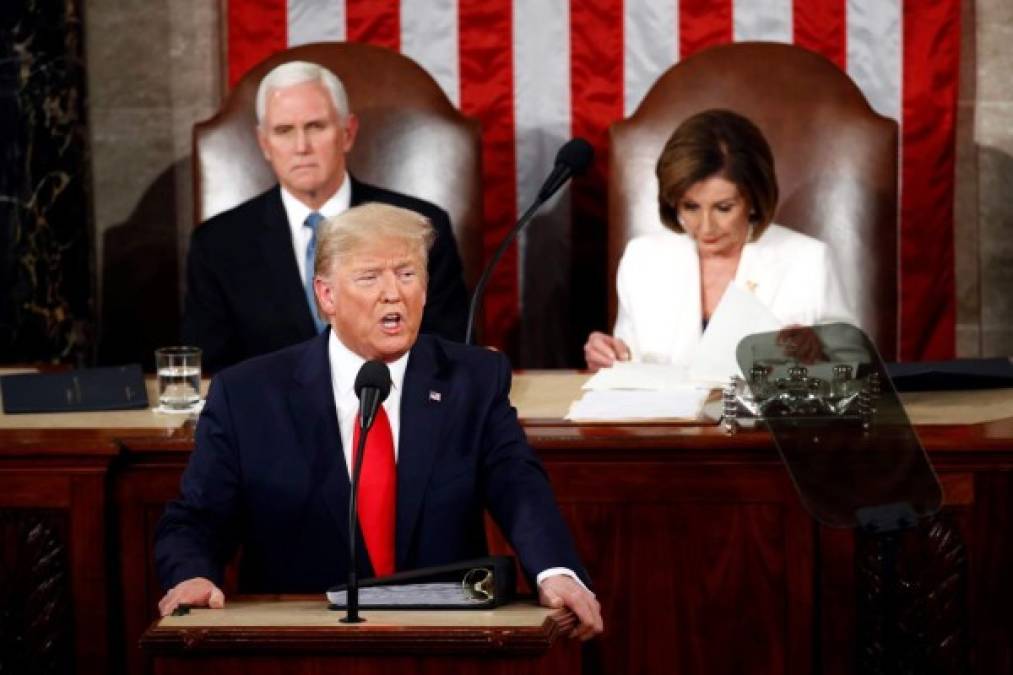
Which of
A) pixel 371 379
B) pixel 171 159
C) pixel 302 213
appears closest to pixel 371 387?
pixel 371 379

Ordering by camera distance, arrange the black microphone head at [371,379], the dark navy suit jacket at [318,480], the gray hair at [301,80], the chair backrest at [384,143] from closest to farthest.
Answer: the black microphone head at [371,379] < the dark navy suit jacket at [318,480] < the gray hair at [301,80] < the chair backrest at [384,143]

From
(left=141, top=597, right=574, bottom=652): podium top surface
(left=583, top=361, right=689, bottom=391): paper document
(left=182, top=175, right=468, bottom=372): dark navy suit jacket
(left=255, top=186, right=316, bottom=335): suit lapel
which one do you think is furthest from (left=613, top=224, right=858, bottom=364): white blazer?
(left=141, top=597, right=574, bottom=652): podium top surface

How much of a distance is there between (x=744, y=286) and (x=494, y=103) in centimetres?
134

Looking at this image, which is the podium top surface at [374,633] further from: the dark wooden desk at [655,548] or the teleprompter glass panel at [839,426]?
the dark wooden desk at [655,548]

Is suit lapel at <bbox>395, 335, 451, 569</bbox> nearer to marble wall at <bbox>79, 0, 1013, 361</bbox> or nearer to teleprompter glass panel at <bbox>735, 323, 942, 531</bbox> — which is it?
teleprompter glass panel at <bbox>735, 323, 942, 531</bbox>

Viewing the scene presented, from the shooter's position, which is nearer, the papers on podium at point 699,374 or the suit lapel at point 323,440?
the suit lapel at point 323,440

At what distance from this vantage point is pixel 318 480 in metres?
2.80

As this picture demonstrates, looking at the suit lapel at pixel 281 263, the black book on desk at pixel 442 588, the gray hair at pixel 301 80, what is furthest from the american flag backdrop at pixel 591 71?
the black book on desk at pixel 442 588

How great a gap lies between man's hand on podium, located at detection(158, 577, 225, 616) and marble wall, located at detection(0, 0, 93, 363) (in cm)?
266

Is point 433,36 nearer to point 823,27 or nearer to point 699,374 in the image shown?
point 823,27

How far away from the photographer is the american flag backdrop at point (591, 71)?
527cm

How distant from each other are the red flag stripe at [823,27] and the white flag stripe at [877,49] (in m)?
0.02

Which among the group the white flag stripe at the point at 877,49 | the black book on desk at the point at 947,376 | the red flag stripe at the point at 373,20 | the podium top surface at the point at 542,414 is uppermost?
the red flag stripe at the point at 373,20

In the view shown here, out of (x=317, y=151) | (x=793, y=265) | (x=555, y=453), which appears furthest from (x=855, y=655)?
(x=317, y=151)
